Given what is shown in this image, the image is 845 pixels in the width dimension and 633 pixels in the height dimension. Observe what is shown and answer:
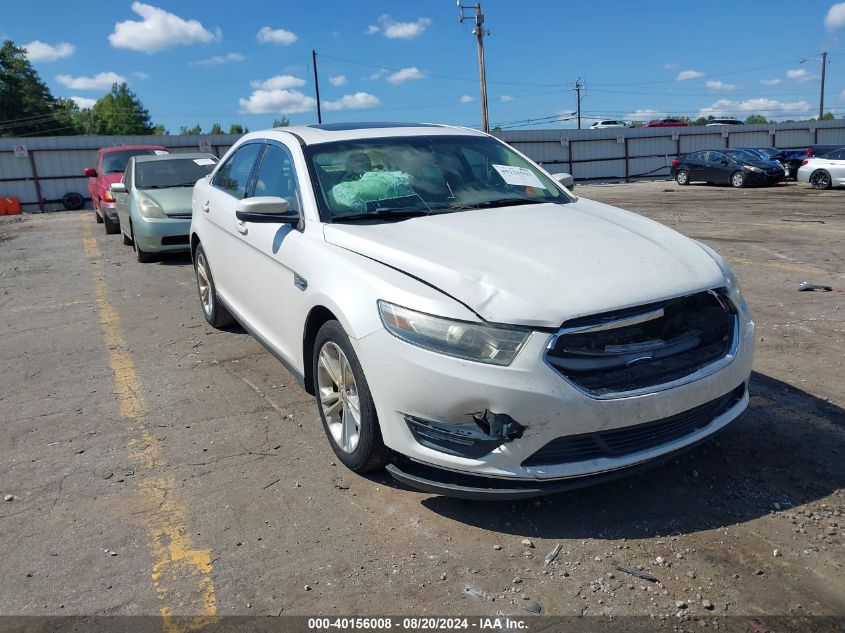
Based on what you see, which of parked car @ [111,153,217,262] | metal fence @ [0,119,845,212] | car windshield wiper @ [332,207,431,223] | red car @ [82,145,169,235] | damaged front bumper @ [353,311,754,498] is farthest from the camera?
metal fence @ [0,119,845,212]

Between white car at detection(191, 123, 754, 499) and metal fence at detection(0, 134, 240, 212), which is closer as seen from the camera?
white car at detection(191, 123, 754, 499)

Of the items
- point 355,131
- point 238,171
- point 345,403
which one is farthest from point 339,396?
point 238,171

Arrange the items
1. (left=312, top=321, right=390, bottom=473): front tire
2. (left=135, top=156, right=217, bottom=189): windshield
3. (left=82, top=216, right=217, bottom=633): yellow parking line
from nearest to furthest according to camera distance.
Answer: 1. (left=82, top=216, right=217, bottom=633): yellow parking line
2. (left=312, top=321, right=390, bottom=473): front tire
3. (left=135, top=156, right=217, bottom=189): windshield

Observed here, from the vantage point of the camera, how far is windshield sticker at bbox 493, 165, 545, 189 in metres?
4.36

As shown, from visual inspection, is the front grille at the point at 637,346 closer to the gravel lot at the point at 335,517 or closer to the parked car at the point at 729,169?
the gravel lot at the point at 335,517

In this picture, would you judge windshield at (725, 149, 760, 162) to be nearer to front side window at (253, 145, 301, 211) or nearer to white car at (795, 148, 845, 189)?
white car at (795, 148, 845, 189)

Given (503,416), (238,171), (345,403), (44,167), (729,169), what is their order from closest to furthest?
1. (503,416)
2. (345,403)
3. (238,171)
4. (729,169)
5. (44,167)

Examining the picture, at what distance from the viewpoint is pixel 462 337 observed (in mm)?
2742

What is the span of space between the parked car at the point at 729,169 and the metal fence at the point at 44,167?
22285 millimetres

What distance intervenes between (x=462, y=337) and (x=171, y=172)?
902 cm

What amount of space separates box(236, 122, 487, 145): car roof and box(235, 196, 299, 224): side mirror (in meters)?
0.60

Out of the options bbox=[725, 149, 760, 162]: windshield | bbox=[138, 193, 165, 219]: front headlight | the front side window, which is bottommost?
bbox=[725, 149, 760, 162]: windshield

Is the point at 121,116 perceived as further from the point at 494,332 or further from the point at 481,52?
the point at 494,332

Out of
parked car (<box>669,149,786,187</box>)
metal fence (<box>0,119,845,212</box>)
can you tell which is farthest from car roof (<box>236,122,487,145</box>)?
metal fence (<box>0,119,845,212</box>)
